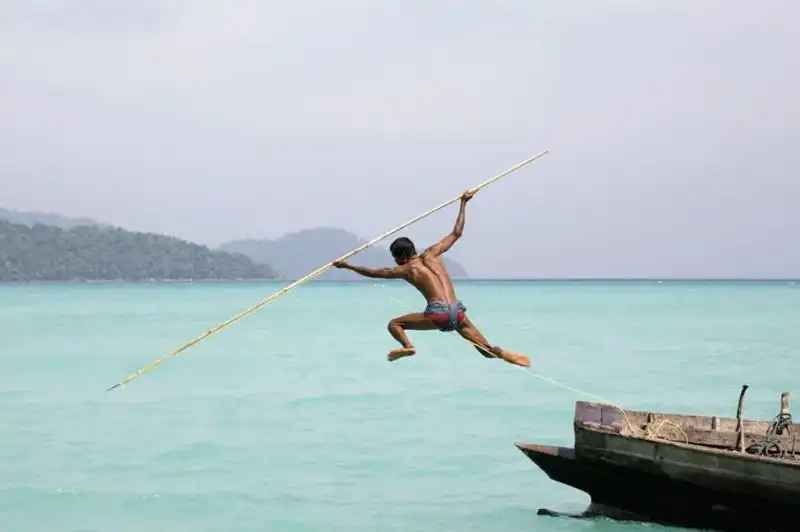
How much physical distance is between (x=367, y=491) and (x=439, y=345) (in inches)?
1640

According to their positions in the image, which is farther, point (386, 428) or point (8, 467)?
point (386, 428)

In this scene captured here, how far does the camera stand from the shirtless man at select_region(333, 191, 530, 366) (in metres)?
13.2

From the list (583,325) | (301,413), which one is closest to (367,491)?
(301,413)

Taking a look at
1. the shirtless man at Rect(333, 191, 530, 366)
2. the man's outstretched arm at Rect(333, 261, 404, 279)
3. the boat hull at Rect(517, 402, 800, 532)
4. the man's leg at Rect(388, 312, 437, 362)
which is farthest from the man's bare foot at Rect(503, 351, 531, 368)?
the boat hull at Rect(517, 402, 800, 532)

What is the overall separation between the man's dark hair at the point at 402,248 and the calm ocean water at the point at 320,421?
420cm

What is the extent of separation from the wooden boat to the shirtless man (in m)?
4.02

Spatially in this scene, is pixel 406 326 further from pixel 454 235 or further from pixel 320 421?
pixel 320 421

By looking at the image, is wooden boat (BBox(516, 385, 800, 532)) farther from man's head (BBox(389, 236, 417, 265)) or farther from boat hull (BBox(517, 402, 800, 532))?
man's head (BBox(389, 236, 417, 265))

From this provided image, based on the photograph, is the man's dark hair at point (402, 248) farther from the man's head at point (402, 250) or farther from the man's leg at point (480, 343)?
the man's leg at point (480, 343)

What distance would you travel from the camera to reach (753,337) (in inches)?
2817

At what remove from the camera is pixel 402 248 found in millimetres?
13273

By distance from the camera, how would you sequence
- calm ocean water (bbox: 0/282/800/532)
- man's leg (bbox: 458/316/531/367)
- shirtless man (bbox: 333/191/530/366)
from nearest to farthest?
shirtless man (bbox: 333/191/530/366) < man's leg (bbox: 458/316/531/367) < calm ocean water (bbox: 0/282/800/532)

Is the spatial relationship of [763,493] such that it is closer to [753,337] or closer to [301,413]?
[301,413]

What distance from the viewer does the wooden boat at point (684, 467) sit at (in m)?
15.8
